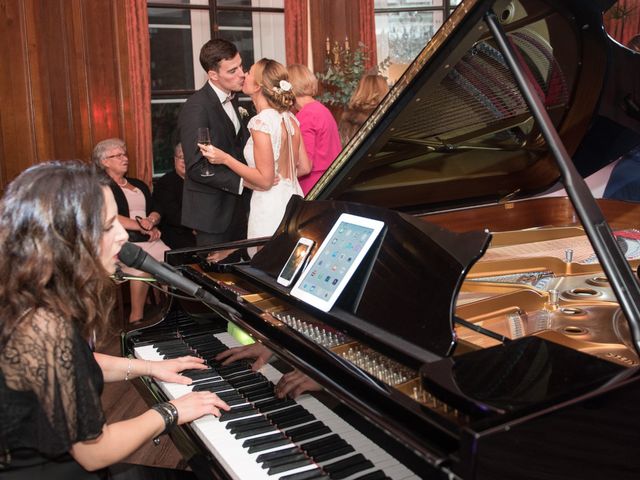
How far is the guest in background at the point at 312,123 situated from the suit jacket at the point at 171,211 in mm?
1419

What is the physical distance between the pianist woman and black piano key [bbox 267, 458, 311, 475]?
0.36 meters

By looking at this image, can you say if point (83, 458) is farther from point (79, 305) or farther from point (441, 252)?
point (441, 252)

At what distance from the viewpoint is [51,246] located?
4.46ft

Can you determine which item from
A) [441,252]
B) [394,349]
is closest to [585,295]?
[441,252]

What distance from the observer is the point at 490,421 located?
41.8 inches

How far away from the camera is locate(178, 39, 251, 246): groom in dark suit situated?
3.63 meters

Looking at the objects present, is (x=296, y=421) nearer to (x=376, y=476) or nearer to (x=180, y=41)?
(x=376, y=476)

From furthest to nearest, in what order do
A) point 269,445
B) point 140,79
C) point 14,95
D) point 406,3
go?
point 406,3 < point 140,79 < point 14,95 < point 269,445

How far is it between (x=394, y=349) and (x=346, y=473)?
0.27 meters

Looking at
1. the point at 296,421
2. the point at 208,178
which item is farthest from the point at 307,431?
the point at 208,178

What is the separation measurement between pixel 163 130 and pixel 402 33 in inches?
113

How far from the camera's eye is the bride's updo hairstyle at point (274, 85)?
11.4 feet

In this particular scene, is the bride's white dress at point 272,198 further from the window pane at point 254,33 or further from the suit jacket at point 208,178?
the window pane at point 254,33

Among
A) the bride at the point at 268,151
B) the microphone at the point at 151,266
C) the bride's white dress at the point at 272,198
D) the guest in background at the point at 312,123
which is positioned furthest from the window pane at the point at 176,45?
the microphone at the point at 151,266
